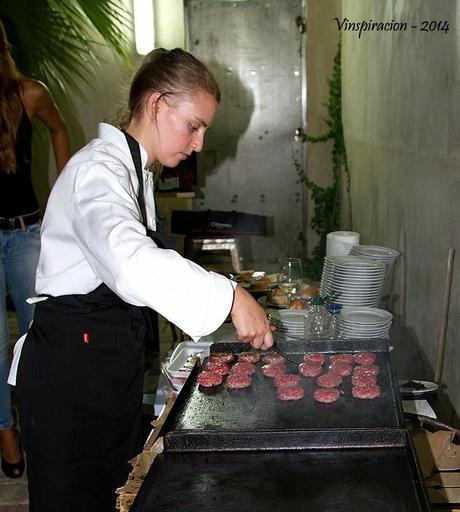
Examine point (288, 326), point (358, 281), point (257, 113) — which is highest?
point (257, 113)

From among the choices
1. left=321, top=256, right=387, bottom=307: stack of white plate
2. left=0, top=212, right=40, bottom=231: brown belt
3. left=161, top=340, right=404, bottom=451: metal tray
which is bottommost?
left=161, top=340, right=404, bottom=451: metal tray

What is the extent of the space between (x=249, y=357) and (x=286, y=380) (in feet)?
0.75

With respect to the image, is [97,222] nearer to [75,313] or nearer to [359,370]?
[75,313]

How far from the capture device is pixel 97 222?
1.46 m

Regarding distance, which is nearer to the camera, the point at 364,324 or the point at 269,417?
the point at 269,417

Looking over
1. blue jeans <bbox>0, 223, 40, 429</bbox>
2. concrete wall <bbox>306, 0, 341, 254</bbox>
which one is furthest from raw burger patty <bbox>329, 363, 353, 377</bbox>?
concrete wall <bbox>306, 0, 341, 254</bbox>

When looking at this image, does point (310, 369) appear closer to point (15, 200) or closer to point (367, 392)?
point (367, 392)

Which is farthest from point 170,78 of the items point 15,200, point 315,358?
point 15,200

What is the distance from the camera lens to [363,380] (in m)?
1.90

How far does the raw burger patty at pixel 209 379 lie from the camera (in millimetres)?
1946

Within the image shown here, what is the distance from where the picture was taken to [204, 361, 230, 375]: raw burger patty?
201 cm

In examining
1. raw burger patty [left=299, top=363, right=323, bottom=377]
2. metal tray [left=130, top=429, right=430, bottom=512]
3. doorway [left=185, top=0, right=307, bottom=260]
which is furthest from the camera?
doorway [left=185, top=0, right=307, bottom=260]

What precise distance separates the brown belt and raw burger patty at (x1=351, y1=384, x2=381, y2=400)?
173 cm

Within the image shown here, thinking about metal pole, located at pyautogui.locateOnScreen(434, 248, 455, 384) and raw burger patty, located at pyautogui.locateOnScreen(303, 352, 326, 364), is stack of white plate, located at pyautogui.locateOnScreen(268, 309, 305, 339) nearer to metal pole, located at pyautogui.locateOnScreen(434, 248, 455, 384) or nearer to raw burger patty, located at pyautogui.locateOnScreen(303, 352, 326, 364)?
raw burger patty, located at pyautogui.locateOnScreen(303, 352, 326, 364)
